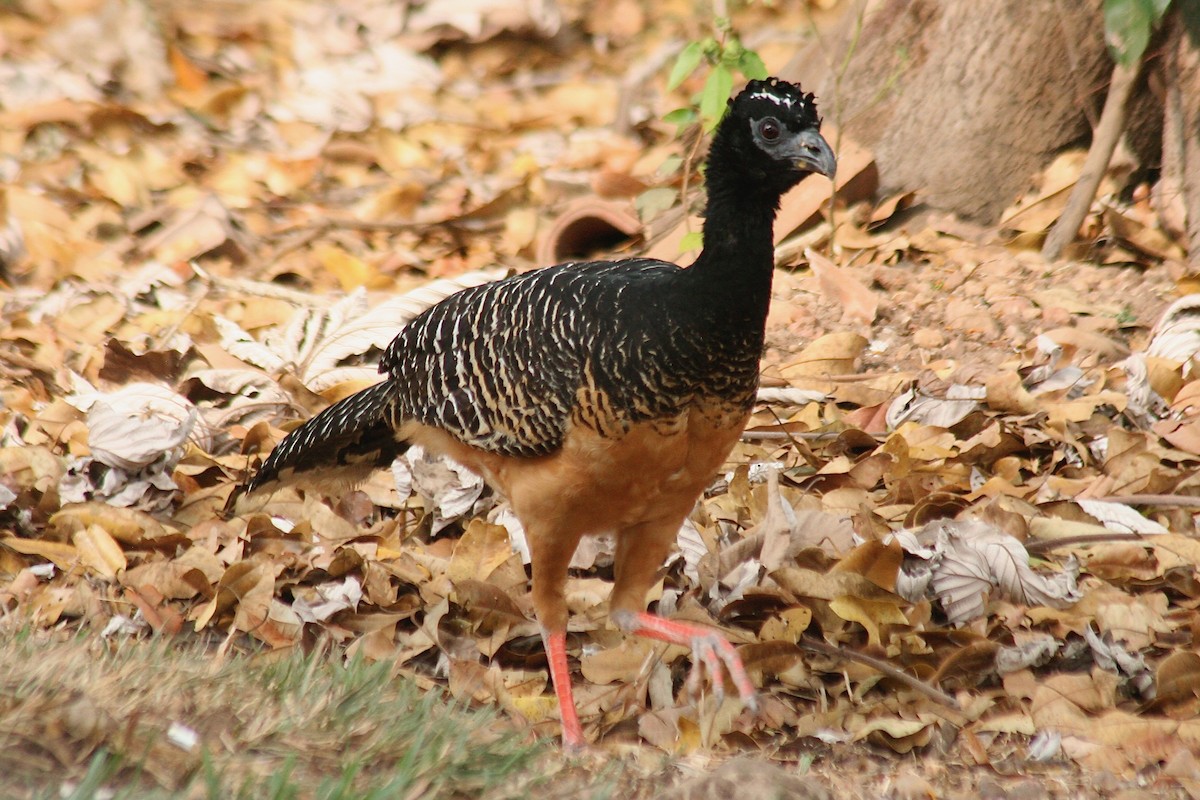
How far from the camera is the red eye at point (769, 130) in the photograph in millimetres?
3416

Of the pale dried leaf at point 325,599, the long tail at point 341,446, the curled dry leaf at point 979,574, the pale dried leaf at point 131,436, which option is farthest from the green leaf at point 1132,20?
the pale dried leaf at point 131,436

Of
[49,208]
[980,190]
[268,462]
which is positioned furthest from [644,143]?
[268,462]

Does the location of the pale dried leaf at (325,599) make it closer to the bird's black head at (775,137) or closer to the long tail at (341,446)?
the long tail at (341,446)

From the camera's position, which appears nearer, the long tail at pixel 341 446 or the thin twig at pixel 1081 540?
the thin twig at pixel 1081 540

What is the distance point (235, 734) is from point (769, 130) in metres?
1.92

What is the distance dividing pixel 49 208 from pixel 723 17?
11.9 feet

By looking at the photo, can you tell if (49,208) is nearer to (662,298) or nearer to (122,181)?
(122,181)

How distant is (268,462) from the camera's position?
4.51 meters

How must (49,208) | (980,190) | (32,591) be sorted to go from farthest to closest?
(49,208) < (980,190) < (32,591)

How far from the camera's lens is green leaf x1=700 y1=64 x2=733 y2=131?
17.5 feet

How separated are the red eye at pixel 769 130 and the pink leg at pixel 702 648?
1.32m

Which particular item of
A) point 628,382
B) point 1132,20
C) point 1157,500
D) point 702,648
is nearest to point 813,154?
point 628,382

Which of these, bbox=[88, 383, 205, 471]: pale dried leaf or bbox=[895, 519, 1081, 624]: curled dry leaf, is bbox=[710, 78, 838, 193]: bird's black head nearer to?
bbox=[895, 519, 1081, 624]: curled dry leaf

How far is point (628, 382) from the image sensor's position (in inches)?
134
